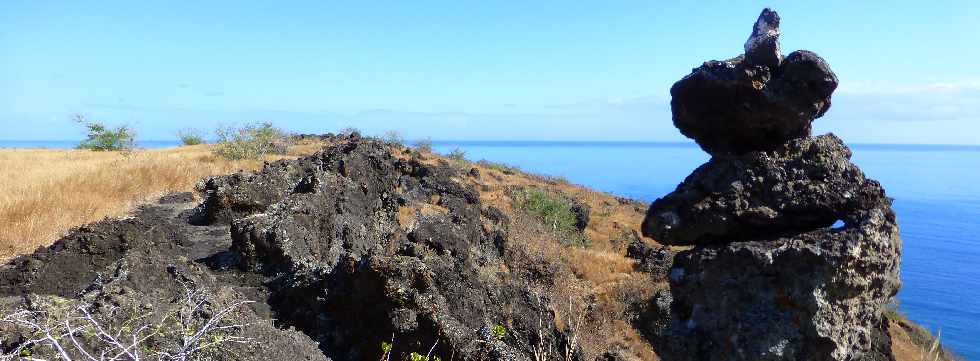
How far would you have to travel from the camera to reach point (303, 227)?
7.80 meters

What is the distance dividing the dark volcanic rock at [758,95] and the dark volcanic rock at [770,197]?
0.69 ft

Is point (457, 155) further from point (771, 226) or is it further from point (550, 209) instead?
point (771, 226)

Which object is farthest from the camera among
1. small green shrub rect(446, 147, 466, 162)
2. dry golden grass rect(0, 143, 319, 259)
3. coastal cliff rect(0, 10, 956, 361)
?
small green shrub rect(446, 147, 466, 162)

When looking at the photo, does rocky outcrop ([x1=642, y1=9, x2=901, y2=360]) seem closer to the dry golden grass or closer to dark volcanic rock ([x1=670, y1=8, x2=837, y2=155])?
dark volcanic rock ([x1=670, y1=8, x2=837, y2=155])

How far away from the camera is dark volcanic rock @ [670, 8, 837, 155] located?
4.47 m

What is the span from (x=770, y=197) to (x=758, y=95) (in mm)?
822

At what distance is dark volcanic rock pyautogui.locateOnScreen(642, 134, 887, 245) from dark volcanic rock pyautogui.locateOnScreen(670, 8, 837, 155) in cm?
21

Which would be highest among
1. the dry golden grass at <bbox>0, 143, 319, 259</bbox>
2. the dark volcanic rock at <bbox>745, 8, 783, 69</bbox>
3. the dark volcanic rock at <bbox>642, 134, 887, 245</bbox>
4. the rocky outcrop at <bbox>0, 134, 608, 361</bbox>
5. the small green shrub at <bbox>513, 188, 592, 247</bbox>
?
the dark volcanic rock at <bbox>745, 8, 783, 69</bbox>

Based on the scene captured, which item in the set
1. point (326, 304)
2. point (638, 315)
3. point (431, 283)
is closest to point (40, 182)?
point (326, 304)

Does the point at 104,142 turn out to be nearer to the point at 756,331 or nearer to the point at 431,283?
the point at 431,283

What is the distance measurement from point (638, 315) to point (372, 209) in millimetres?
6260

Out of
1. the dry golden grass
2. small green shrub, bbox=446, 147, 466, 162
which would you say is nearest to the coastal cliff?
the dry golden grass

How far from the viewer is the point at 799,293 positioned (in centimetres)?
388

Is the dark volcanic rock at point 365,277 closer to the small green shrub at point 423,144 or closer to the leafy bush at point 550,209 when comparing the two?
the leafy bush at point 550,209
